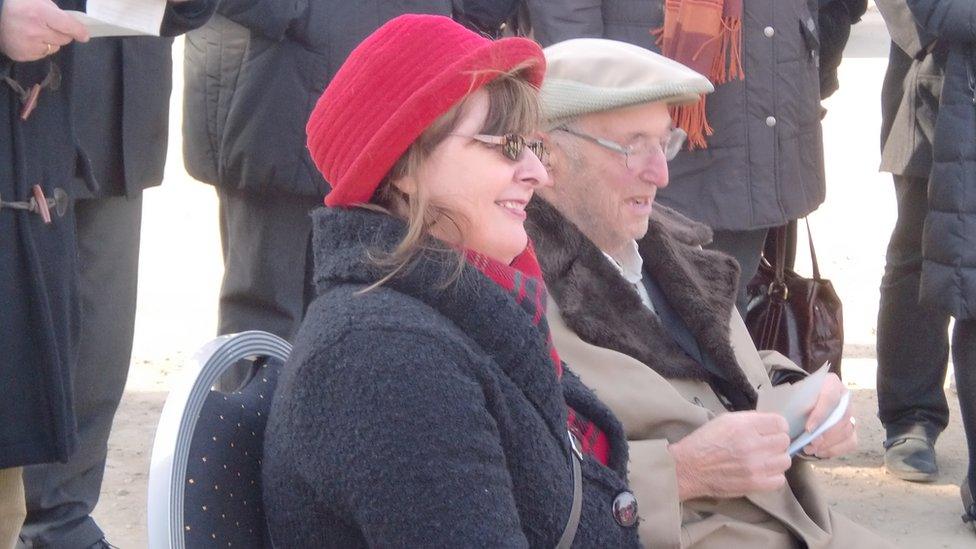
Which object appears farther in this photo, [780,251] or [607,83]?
[780,251]

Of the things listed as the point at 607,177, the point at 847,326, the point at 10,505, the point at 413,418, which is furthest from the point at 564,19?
the point at 847,326

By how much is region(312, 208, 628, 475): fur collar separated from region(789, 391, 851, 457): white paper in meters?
0.79

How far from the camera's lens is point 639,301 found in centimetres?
247

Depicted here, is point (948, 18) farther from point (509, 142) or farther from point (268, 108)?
point (509, 142)

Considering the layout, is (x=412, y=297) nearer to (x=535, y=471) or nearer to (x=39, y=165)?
(x=535, y=471)

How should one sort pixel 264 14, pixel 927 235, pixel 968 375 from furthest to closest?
pixel 968 375 < pixel 927 235 < pixel 264 14

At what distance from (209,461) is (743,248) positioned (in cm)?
253

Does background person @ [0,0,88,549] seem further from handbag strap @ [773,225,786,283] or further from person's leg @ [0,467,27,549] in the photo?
handbag strap @ [773,225,786,283]

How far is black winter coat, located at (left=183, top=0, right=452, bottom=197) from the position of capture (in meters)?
3.57

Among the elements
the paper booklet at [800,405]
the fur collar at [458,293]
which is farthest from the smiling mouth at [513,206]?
the paper booklet at [800,405]

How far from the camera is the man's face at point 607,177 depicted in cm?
258

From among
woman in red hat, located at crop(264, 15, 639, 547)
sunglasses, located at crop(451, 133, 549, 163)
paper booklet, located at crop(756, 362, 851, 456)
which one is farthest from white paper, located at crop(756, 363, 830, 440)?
sunglasses, located at crop(451, 133, 549, 163)

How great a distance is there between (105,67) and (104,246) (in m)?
0.43

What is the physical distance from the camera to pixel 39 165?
8.30 ft
